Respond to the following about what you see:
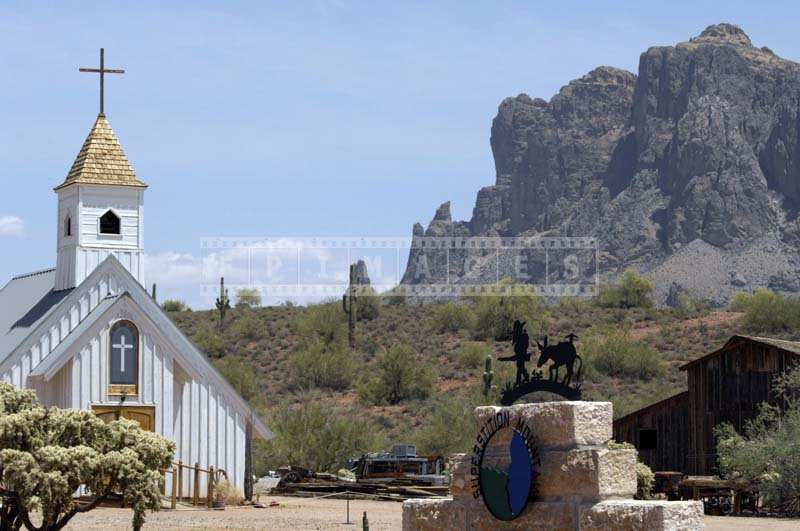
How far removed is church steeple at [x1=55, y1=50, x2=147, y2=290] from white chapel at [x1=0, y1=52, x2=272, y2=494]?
0.08 ft

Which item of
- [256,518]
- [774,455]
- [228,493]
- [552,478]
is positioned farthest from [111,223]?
[552,478]

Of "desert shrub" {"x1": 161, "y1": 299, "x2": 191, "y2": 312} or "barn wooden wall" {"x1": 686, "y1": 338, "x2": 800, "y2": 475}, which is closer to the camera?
"barn wooden wall" {"x1": 686, "y1": 338, "x2": 800, "y2": 475}

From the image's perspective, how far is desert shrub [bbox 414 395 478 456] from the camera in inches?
2026

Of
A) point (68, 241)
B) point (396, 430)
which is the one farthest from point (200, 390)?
point (396, 430)

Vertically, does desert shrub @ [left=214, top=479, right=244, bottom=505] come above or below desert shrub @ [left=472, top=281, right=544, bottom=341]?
below

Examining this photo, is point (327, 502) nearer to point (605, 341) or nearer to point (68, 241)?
point (68, 241)

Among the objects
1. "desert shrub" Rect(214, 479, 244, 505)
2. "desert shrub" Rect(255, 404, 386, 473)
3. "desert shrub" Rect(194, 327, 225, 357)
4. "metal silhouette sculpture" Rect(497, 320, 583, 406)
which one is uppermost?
"desert shrub" Rect(194, 327, 225, 357)

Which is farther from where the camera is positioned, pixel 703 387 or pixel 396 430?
pixel 396 430

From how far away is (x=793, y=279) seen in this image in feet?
445

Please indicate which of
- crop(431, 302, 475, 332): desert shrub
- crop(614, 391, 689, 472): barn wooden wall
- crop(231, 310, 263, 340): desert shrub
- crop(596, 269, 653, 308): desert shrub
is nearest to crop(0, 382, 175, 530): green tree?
crop(614, 391, 689, 472): barn wooden wall

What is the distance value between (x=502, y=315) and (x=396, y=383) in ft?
46.5

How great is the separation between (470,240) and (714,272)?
44.9m

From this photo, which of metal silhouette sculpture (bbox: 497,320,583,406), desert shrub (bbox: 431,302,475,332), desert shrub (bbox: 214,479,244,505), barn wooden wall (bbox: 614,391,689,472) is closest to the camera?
metal silhouette sculpture (bbox: 497,320,583,406)

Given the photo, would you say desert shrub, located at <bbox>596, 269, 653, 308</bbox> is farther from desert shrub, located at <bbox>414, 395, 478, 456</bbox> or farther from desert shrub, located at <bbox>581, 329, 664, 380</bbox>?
desert shrub, located at <bbox>414, 395, 478, 456</bbox>
